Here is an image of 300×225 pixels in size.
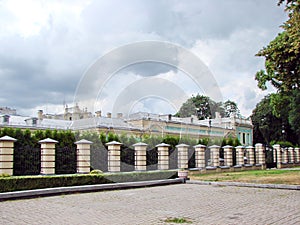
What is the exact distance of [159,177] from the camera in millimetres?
17625

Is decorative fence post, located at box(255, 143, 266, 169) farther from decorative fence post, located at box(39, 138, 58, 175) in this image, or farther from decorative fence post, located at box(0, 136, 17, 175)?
decorative fence post, located at box(0, 136, 17, 175)

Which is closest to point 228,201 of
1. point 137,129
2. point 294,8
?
point 294,8

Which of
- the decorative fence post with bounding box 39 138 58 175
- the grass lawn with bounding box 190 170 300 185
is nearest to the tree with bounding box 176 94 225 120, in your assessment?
the grass lawn with bounding box 190 170 300 185

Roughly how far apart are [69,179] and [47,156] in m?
1.85

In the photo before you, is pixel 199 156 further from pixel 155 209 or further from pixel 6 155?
pixel 155 209

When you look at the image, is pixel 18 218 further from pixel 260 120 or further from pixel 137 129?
pixel 260 120

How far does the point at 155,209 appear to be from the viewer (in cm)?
909

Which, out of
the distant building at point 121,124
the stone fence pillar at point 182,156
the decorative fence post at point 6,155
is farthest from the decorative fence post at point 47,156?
the distant building at point 121,124

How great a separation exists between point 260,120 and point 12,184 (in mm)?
51246

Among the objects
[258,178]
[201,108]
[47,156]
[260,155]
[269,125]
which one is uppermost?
[201,108]

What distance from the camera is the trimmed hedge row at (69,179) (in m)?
12.2

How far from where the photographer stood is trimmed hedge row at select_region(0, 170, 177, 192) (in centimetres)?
1221

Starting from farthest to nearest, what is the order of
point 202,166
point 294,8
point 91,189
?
point 202,166 < point 294,8 < point 91,189

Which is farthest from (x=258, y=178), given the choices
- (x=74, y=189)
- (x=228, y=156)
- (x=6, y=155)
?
(x=6, y=155)
